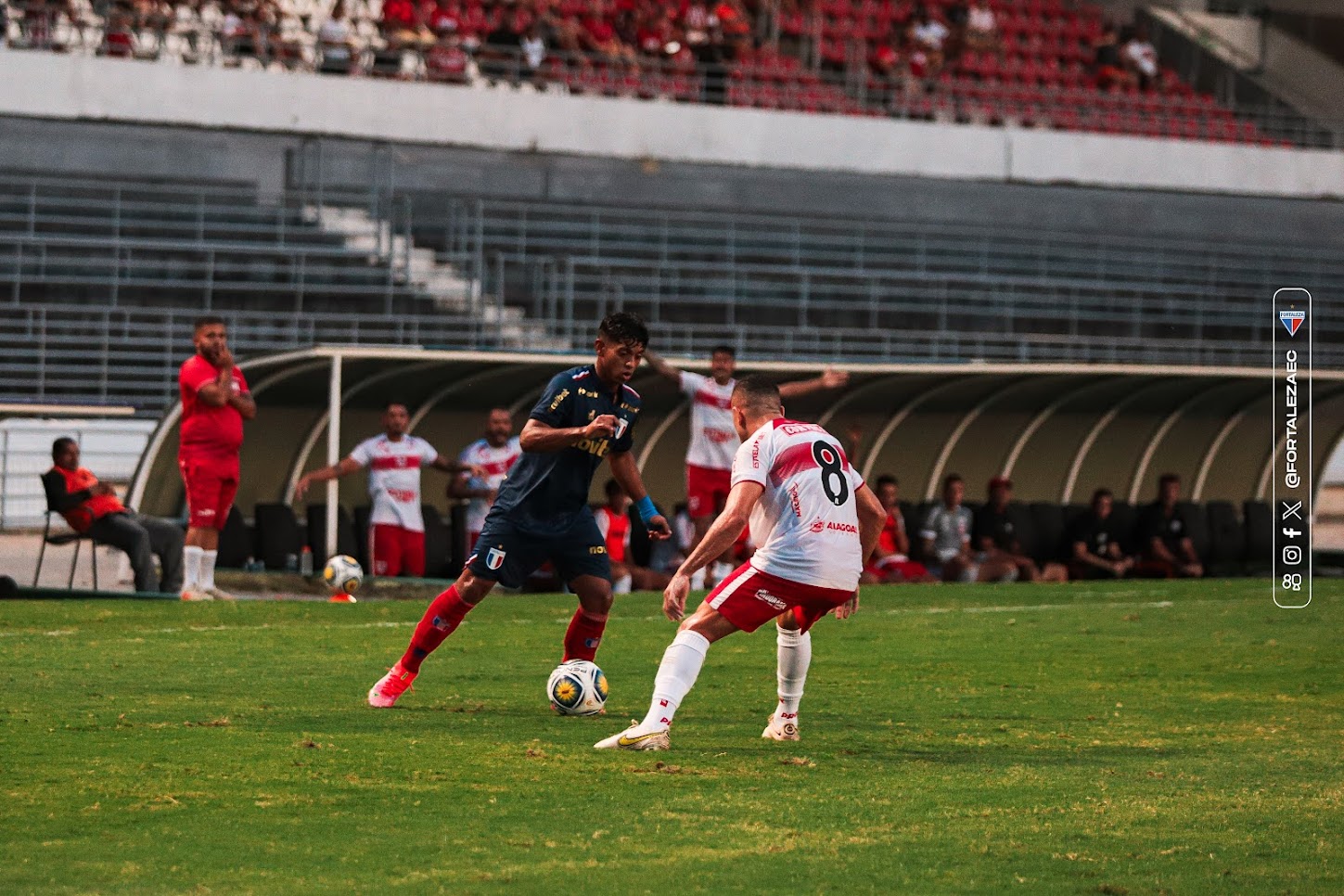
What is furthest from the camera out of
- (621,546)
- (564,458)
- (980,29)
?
(980,29)

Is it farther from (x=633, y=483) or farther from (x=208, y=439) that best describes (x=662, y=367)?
(x=633, y=483)

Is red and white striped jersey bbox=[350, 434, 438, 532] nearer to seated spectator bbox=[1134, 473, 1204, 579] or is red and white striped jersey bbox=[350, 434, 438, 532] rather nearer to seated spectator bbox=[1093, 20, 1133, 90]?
seated spectator bbox=[1134, 473, 1204, 579]

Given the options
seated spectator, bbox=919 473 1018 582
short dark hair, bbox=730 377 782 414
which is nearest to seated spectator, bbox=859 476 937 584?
seated spectator, bbox=919 473 1018 582

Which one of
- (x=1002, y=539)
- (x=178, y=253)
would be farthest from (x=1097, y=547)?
(x=178, y=253)

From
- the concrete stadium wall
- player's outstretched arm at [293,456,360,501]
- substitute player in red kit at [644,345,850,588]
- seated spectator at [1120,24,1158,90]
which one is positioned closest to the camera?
player's outstretched arm at [293,456,360,501]

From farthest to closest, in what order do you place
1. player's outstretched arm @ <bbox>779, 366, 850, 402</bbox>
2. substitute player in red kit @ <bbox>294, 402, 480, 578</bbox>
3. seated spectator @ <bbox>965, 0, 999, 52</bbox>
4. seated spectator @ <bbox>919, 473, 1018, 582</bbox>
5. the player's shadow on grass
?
seated spectator @ <bbox>965, 0, 999, 52</bbox>, seated spectator @ <bbox>919, 473, 1018, 582</bbox>, substitute player in red kit @ <bbox>294, 402, 480, 578</bbox>, player's outstretched arm @ <bbox>779, 366, 850, 402</bbox>, the player's shadow on grass

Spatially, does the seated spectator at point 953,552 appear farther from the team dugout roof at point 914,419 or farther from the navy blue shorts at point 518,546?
the navy blue shorts at point 518,546

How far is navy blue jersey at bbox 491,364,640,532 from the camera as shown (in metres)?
8.42

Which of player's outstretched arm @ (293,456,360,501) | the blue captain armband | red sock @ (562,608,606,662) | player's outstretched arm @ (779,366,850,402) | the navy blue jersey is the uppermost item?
player's outstretched arm @ (779,366,850,402)

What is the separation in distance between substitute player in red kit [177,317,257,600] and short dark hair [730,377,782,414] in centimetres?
709

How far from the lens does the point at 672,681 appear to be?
7.21 m

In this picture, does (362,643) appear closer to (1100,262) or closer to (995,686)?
(995,686)

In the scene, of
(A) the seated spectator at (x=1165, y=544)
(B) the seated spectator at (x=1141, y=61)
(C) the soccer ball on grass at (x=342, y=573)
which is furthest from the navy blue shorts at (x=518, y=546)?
(B) the seated spectator at (x=1141, y=61)

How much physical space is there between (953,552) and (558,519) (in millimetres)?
11337
